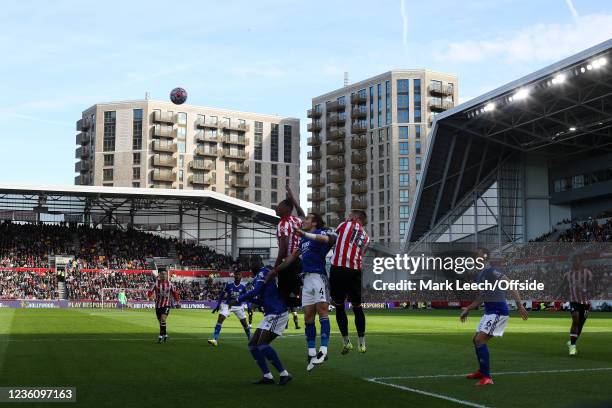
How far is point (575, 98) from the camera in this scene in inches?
2470

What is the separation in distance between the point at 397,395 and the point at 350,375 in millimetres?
2447

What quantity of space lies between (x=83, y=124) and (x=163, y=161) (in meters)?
20.3

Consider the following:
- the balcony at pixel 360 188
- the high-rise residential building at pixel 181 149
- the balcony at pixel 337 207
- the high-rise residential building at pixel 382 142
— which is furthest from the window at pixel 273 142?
the balcony at pixel 360 188

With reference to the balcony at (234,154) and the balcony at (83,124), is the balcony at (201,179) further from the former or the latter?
the balcony at (83,124)

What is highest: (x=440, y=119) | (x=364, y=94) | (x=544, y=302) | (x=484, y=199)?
(x=364, y=94)

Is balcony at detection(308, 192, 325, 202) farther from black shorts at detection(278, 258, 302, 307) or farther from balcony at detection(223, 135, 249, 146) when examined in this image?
black shorts at detection(278, 258, 302, 307)

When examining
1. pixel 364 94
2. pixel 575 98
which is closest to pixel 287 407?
pixel 575 98

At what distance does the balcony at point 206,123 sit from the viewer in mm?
150375

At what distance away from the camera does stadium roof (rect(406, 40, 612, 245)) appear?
5709 cm

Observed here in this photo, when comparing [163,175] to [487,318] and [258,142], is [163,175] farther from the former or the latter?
[487,318]

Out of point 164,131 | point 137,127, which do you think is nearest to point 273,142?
point 164,131

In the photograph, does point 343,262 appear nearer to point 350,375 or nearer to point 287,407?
point 350,375

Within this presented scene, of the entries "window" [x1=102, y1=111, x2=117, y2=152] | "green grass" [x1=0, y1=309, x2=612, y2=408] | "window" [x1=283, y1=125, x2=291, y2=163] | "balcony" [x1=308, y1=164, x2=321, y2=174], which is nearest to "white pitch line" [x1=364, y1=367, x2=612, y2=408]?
"green grass" [x1=0, y1=309, x2=612, y2=408]

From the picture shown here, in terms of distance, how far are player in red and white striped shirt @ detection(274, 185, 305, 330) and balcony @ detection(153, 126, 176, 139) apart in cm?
13584
